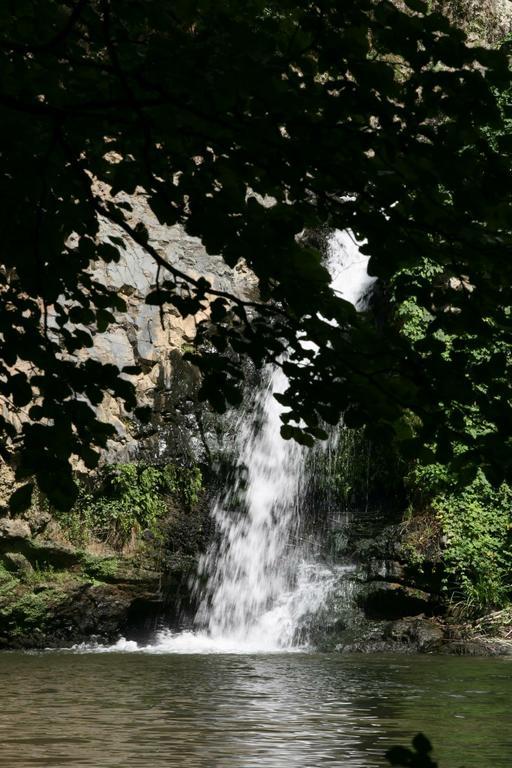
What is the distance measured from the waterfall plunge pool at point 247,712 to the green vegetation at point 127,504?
10.8ft

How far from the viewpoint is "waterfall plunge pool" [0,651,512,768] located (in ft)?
16.4

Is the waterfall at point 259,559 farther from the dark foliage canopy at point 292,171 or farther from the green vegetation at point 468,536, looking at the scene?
the dark foliage canopy at point 292,171

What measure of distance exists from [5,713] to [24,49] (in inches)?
180

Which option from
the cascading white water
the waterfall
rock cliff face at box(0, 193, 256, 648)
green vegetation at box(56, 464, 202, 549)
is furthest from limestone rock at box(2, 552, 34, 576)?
the waterfall

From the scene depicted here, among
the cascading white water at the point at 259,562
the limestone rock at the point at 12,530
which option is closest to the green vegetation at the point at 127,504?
the limestone rock at the point at 12,530

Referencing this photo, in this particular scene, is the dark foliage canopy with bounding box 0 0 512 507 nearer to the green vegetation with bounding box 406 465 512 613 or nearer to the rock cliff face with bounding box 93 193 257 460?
the green vegetation with bounding box 406 465 512 613

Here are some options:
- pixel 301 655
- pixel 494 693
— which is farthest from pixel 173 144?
pixel 301 655

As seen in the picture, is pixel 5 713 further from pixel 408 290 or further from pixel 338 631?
pixel 338 631

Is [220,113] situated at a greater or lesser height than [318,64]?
lesser

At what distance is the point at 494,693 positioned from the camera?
773 cm

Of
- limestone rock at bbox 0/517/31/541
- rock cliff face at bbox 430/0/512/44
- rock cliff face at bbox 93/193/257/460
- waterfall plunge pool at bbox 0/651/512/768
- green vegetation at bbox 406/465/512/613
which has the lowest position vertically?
waterfall plunge pool at bbox 0/651/512/768

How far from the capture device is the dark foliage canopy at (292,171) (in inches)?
120

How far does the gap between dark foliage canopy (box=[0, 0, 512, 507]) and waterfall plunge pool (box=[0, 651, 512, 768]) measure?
1.89 m

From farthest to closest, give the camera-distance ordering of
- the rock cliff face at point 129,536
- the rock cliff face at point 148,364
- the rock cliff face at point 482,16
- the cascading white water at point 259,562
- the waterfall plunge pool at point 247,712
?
the rock cliff face at point 482,16 → the rock cliff face at point 148,364 → the cascading white water at point 259,562 → the rock cliff face at point 129,536 → the waterfall plunge pool at point 247,712
